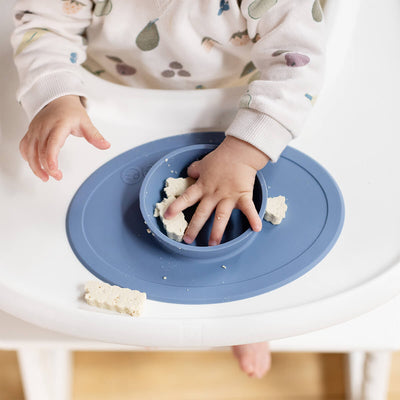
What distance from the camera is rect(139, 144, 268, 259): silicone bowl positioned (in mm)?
456

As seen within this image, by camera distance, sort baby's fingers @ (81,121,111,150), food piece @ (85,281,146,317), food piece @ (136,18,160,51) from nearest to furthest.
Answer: food piece @ (85,281,146,317)
baby's fingers @ (81,121,111,150)
food piece @ (136,18,160,51)

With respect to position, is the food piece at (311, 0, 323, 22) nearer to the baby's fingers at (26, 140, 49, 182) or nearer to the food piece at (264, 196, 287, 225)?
the food piece at (264, 196, 287, 225)

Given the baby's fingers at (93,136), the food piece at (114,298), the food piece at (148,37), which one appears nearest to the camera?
the food piece at (114,298)

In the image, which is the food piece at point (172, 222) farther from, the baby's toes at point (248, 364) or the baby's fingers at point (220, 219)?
the baby's toes at point (248, 364)

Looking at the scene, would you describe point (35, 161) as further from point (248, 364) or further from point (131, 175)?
point (248, 364)

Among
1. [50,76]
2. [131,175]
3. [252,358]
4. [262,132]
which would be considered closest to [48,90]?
[50,76]

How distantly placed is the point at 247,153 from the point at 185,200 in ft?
0.26

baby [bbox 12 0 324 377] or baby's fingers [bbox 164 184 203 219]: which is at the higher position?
baby [bbox 12 0 324 377]

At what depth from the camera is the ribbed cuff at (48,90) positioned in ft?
1.85

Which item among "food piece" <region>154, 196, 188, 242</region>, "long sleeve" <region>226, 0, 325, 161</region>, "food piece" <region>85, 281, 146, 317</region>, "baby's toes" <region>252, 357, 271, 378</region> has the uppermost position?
"long sleeve" <region>226, 0, 325, 161</region>

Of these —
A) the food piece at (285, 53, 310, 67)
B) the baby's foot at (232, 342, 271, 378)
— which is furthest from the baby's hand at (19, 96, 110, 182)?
the baby's foot at (232, 342, 271, 378)

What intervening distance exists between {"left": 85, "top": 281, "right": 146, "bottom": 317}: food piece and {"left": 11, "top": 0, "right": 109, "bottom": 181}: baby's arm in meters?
0.12

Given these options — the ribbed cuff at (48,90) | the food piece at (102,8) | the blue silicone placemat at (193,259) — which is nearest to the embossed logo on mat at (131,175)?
the blue silicone placemat at (193,259)

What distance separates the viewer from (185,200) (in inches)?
19.6
